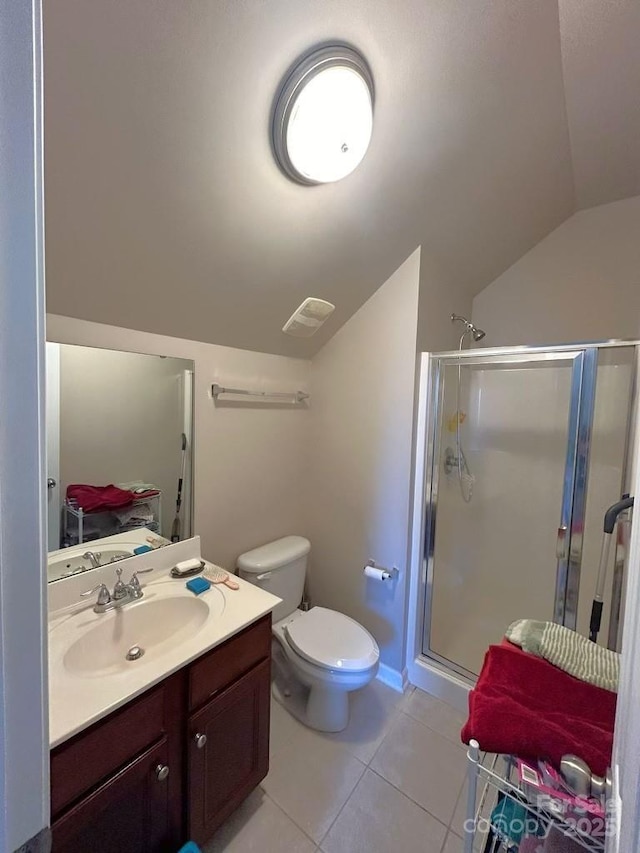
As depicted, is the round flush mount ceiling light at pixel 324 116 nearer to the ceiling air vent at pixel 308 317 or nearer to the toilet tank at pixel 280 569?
the ceiling air vent at pixel 308 317

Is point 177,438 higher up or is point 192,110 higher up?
point 192,110

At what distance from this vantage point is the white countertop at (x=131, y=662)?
2.77 ft

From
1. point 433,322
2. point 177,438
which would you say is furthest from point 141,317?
point 433,322

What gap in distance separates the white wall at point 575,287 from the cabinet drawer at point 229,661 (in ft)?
7.17

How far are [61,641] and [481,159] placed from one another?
2267 mm

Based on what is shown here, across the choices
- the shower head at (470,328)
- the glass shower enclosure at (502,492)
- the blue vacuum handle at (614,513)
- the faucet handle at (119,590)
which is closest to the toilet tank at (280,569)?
the faucet handle at (119,590)

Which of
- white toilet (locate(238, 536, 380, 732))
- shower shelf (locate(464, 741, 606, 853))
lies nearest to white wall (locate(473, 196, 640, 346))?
white toilet (locate(238, 536, 380, 732))

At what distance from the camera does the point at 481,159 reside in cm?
146

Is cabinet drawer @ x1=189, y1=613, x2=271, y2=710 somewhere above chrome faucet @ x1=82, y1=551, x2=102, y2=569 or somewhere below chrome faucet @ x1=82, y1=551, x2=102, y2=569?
below

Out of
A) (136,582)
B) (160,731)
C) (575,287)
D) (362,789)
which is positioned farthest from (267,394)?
(575,287)

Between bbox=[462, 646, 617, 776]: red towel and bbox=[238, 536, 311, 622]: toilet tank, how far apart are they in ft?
3.70

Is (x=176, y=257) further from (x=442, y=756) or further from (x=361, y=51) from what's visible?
(x=442, y=756)

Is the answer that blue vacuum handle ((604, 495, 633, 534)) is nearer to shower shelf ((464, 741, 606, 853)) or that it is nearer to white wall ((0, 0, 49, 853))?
shower shelf ((464, 741, 606, 853))

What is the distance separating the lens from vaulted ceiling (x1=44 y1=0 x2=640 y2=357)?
83 centimetres
